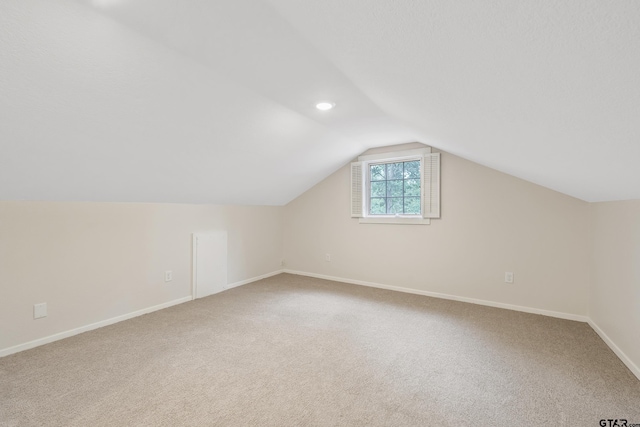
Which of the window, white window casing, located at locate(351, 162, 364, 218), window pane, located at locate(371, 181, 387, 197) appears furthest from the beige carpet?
window pane, located at locate(371, 181, 387, 197)

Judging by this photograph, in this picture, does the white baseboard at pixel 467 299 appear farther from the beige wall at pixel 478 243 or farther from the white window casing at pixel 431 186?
the white window casing at pixel 431 186

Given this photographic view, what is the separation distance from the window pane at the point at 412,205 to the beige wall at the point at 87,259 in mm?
2649

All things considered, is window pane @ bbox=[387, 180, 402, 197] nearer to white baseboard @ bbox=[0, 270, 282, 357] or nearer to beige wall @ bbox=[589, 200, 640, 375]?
beige wall @ bbox=[589, 200, 640, 375]

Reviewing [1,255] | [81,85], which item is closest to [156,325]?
[1,255]

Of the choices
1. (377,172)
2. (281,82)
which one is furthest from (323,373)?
(377,172)

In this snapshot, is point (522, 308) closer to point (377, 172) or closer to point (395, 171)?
point (395, 171)

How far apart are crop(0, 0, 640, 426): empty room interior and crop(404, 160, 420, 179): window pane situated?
4 cm

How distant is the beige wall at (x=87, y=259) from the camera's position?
2346mm

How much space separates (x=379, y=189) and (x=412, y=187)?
506 millimetres

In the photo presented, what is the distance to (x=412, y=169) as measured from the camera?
4.17 m

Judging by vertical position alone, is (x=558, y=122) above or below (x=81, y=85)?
below

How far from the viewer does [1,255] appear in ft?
7.47

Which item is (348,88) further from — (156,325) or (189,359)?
(156,325)

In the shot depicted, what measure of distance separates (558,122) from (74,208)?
3.51m
